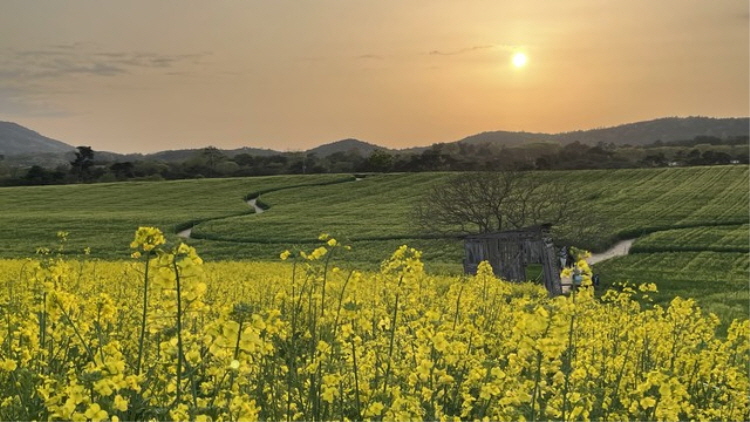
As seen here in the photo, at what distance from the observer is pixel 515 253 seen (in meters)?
27.2

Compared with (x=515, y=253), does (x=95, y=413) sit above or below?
above

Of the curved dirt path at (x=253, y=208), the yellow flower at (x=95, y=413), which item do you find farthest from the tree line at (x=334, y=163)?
the yellow flower at (x=95, y=413)

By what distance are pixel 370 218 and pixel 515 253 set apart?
29.8 metres

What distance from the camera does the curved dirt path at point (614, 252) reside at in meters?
41.6

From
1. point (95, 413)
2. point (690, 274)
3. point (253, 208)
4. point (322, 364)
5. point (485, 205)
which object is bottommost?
point (690, 274)

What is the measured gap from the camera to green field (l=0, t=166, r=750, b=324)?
37625 mm

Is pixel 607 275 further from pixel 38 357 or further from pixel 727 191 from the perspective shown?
pixel 727 191

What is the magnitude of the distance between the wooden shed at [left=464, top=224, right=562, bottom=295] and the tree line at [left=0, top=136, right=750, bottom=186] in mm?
56831

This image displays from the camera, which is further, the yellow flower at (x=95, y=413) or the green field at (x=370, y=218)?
the green field at (x=370, y=218)

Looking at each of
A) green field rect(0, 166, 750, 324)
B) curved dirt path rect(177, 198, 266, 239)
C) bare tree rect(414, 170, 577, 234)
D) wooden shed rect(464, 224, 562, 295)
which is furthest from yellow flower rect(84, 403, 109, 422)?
curved dirt path rect(177, 198, 266, 239)

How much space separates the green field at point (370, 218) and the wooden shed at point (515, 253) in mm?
3640

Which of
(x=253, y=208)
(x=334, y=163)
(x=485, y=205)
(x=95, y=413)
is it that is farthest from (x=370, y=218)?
(x=95, y=413)

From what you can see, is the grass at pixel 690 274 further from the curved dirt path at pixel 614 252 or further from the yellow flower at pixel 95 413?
the yellow flower at pixel 95 413

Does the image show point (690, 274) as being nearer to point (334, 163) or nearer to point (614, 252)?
point (614, 252)
